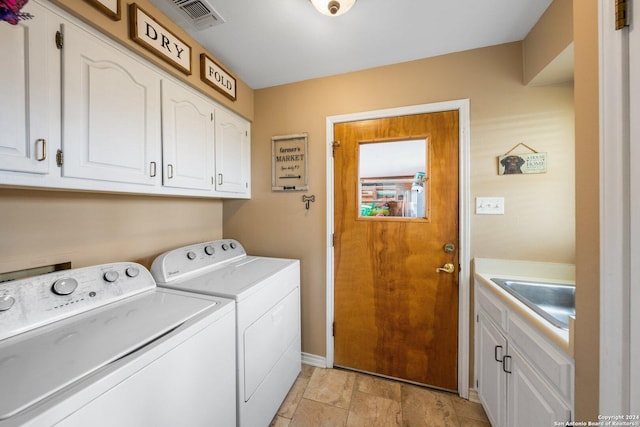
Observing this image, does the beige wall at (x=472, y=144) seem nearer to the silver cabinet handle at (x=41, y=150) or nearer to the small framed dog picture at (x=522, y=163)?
the small framed dog picture at (x=522, y=163)

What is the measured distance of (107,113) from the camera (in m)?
1.04

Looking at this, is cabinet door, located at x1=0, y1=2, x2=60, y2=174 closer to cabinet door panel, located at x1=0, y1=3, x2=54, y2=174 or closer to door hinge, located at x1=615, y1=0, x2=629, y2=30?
cabinet door panel, located at x1=0, y1=3, x2=54, y2=174

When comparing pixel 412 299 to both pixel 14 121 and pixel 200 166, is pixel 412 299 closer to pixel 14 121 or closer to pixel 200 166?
pixel 200 166

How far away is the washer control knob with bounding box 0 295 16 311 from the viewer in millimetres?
790

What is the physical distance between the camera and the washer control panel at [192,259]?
4.45 ft

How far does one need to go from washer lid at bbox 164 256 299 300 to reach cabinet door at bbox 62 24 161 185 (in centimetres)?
63

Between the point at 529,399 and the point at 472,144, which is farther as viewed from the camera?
the point at 472,144

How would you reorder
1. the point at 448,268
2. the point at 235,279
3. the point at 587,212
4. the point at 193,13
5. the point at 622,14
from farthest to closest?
the point at 448,268 < the point at 235,279 < the point at 193,13 < the point at 587,212 < the point at 622,14

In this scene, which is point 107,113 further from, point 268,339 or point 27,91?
point 268,339

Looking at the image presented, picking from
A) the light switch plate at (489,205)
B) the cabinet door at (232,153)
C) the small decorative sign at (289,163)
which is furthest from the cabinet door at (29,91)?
the light switch plate at (489,205)

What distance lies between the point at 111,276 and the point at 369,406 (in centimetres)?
175

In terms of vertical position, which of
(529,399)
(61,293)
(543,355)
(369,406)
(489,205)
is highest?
(489,205)

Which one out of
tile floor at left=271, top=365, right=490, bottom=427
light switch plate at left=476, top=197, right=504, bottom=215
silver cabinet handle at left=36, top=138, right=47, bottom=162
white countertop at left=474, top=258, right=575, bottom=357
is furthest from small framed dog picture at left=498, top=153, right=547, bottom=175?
silver cabinet handle at left=36, top=138, right=47, bottom=162

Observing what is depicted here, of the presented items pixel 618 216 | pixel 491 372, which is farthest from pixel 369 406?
pixel 618 216
